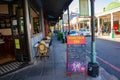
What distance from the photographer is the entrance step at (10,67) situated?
709 cm

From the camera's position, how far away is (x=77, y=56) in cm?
639

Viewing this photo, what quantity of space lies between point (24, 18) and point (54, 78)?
3.22 meters

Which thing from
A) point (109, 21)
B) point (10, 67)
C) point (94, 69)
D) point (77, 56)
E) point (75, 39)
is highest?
point (109, 21)

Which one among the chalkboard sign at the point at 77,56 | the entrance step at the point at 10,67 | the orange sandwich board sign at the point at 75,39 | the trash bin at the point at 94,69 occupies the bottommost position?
the entrance step at the point at 10,67

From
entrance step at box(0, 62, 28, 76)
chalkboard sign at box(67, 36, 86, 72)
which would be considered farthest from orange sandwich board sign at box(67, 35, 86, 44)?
entrance step at box(0, 62, 28, 76)

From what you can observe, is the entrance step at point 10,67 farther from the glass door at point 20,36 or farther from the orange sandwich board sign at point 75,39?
the orange sandwich board sign at point 75,39

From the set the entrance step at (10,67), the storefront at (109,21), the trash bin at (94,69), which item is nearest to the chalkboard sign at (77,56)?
the trash bin at (94,69)

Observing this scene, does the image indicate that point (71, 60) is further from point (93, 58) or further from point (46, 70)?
point (46, 70)

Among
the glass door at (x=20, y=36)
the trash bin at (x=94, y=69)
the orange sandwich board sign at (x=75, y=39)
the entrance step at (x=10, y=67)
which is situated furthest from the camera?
the glass door at (x=20, y=36)

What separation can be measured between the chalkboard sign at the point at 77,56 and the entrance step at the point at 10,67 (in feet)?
7.55

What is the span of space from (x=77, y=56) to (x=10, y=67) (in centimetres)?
292

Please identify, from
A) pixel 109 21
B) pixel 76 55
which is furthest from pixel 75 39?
pixel 109 21

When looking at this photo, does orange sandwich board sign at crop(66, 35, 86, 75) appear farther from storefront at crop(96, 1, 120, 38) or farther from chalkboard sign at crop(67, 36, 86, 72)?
storefront at crop(96, 1, 120, 38)

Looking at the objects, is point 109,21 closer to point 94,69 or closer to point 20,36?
point 20,36
